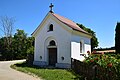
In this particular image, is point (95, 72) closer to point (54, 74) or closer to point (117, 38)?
point (54, 74)

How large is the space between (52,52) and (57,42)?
1633 mm

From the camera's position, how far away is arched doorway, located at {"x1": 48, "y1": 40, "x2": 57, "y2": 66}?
77.5 feet

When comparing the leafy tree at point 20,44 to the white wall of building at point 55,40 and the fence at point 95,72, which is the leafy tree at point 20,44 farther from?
the fence at point 95,72

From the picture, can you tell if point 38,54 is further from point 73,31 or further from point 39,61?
point 73,31

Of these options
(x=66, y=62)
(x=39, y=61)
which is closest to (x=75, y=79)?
(x=66, y=62)

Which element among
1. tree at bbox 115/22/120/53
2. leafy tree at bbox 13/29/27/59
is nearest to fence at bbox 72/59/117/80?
tree at bbox 115/22/120/53

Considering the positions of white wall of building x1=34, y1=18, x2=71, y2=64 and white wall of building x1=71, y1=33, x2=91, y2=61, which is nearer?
white wall of building x1=34, y1=18, x2=71, y2=64

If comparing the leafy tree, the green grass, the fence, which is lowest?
the green grass

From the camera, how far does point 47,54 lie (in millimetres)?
24281

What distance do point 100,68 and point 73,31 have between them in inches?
404

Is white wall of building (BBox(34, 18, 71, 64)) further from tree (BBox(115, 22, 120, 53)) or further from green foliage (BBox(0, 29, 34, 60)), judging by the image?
green foliage (BBox(0, 29, 34, 60))

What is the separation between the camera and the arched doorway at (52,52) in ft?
77.5

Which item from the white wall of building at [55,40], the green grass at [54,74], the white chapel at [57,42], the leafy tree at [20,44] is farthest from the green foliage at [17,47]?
the green grass at [54,74]

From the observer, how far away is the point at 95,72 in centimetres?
1305
